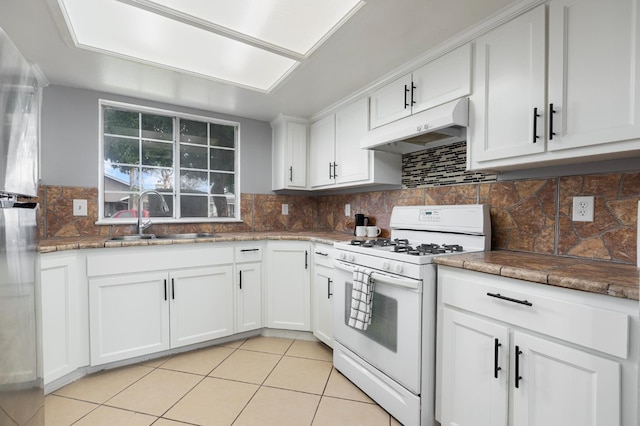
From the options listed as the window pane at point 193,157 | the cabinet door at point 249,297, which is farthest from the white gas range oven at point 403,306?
the window pane at point 193,157

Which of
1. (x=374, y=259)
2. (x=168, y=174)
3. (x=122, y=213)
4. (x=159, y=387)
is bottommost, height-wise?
(x=159, y=387)

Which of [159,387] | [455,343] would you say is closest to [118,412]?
[159,387]

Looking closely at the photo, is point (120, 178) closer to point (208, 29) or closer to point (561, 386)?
point (208, 29)

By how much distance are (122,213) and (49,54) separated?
4.18ft

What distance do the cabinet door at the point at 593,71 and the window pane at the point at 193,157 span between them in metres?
2.83

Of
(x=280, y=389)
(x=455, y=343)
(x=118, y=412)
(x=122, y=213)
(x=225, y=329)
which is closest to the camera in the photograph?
(x=455, y=343)

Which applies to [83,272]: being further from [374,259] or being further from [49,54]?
[374,259]

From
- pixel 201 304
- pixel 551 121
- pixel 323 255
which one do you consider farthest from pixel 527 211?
pixel 201 304

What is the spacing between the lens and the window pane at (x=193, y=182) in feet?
9.49

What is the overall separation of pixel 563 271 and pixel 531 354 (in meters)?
0.34

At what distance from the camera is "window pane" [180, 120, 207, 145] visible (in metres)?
2.91

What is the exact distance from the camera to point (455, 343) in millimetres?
A: 1380

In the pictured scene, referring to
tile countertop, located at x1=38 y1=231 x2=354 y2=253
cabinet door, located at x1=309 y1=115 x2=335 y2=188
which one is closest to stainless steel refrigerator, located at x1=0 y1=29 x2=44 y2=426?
tile countertop, located at x1=38 y1=231 x2=354 y2=253

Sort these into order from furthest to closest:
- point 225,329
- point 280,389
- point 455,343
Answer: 1. point 225,329
2. point 280,389
3. point 455,343
